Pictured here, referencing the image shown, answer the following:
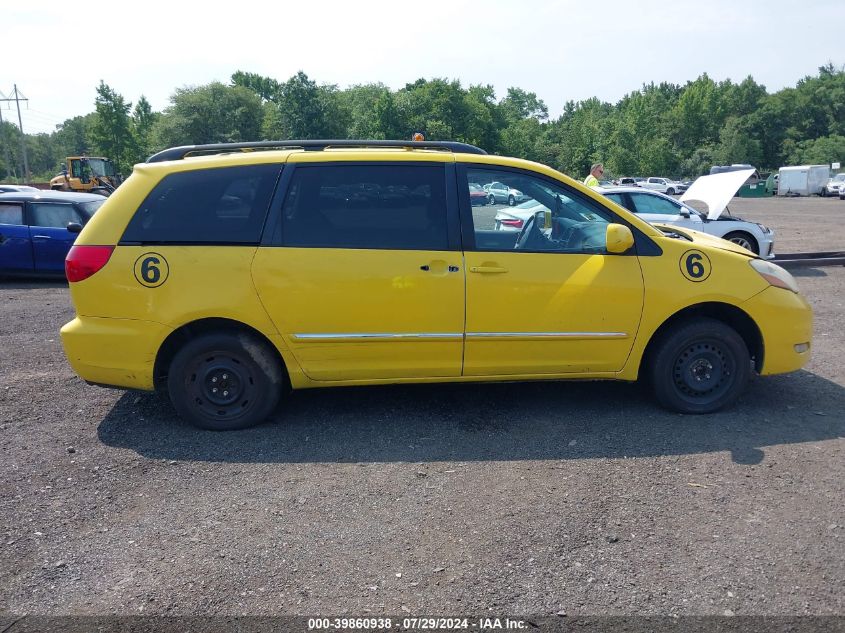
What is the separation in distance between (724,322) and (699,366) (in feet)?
1.31

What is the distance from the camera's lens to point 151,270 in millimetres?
4492

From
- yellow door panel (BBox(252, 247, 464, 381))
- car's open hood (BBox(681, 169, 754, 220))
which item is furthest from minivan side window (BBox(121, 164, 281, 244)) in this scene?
car's open hood (BBox(681, 169, 754, 220))

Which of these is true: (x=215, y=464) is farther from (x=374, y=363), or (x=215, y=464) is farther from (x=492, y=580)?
(x=492, y=580)

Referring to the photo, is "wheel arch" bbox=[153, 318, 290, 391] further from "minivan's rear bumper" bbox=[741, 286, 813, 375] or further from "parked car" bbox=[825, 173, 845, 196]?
"parked car" bbox=[825, 173, 845, 196]

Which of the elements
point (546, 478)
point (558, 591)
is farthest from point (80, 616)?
point (546, 478)

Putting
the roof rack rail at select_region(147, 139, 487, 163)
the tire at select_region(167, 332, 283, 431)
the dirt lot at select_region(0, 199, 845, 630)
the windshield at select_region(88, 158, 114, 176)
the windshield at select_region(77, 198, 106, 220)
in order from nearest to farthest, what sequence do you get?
the dirt lot at select_region(0, 199, 845, 630)
the tire at select_region(167, 332, 283, 431)
the roof rack rail at select_region(147, 139, 487, 163)
the windshield at select_region(77, 198, 106, 220)
the windshield at select_region(88, 158, 114, 176)

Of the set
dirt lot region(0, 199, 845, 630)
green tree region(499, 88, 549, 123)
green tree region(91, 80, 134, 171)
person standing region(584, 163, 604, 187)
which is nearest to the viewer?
dirt lot region(0, 199, 845, 630)

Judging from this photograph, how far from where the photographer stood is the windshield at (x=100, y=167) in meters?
42.8

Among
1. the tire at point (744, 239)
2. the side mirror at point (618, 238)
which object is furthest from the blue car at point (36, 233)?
the tire at point (744, 239)

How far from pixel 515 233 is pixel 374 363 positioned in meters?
1.39

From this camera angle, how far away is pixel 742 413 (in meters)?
4.91

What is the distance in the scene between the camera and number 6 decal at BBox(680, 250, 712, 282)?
15.4 ft

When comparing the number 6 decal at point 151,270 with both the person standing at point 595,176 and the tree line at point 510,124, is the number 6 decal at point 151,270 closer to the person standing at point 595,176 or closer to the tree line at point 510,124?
the person standing at point 595,176

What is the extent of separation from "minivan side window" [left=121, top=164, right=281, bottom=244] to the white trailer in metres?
56.7
